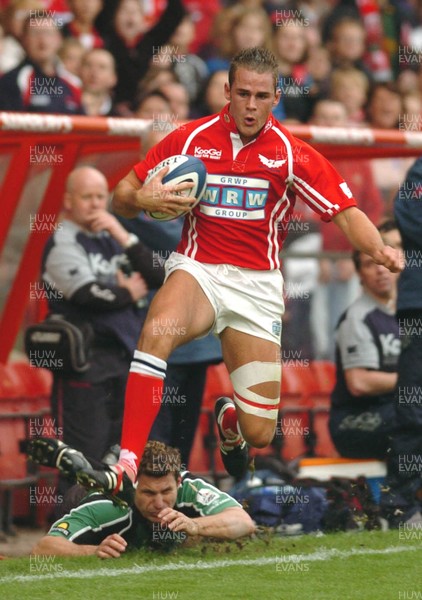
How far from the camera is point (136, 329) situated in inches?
337

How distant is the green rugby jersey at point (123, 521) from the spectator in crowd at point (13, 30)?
506 centimetres

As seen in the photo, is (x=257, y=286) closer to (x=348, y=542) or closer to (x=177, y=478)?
(x=177, y=478)

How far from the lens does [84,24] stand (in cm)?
1241

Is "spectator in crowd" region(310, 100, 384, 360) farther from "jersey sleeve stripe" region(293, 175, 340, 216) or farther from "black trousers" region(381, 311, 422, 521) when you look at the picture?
"jersey sleeve stripe" region(293, 175, 340, 216)

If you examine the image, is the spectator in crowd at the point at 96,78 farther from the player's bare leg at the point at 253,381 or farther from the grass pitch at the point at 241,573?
the grass pitch at the point at 241,573

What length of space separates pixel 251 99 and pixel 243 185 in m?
0.42

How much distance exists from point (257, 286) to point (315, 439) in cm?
401

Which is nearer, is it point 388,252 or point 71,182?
point 388,252

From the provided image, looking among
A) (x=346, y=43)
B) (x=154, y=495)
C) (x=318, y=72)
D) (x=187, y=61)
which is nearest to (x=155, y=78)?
(x=187, y=61)

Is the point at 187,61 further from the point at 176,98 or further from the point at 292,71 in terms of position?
the point at 176,98

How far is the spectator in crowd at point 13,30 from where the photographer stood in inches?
441

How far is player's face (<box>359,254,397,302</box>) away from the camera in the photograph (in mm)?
8922

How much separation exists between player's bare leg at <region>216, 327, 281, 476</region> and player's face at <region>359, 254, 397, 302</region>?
7.10 ft

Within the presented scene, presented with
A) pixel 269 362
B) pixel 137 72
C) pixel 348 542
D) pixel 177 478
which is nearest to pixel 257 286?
pixel 269 362
